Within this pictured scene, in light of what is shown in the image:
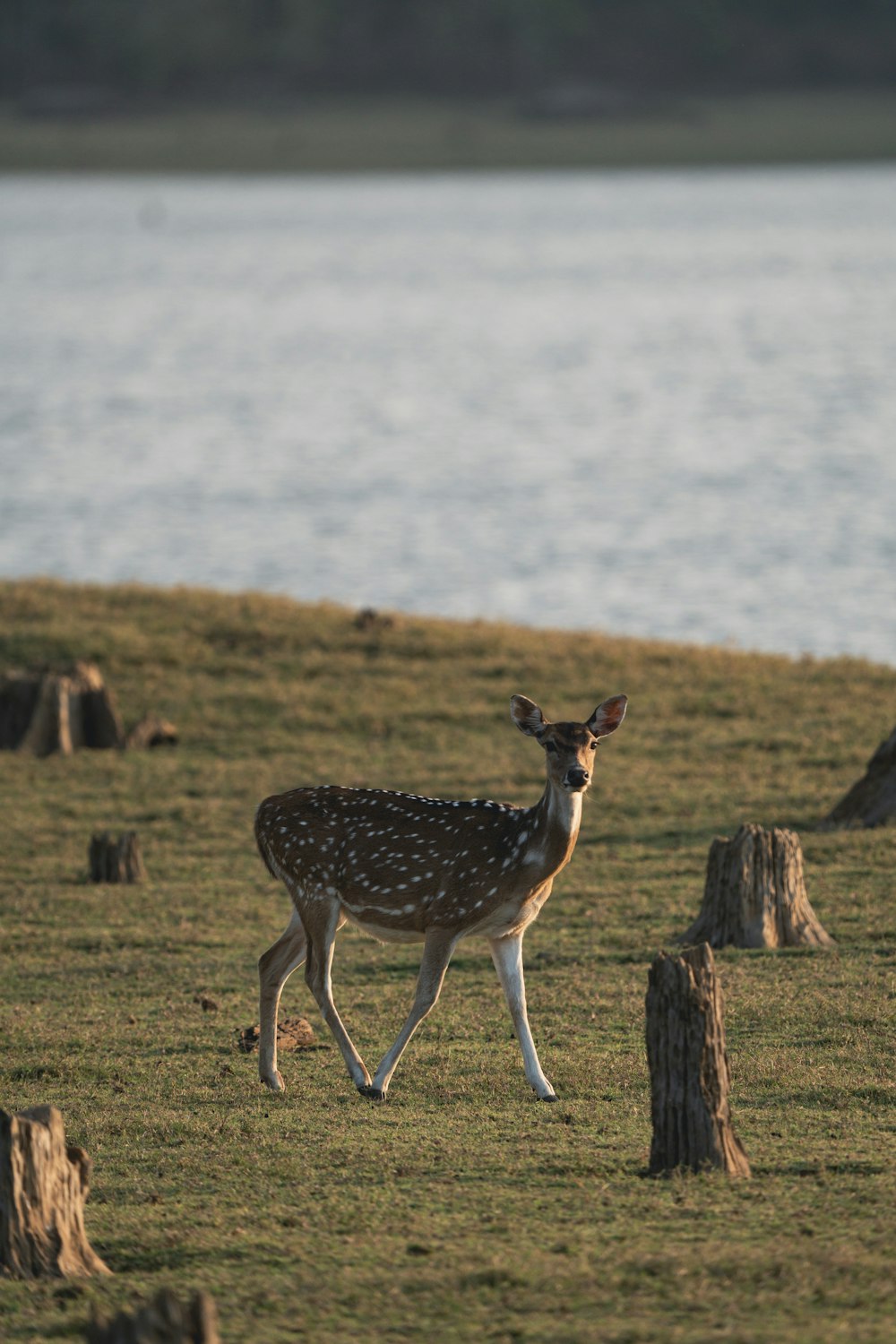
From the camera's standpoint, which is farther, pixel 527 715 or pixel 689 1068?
pixel 527 715

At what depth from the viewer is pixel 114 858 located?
16125mm

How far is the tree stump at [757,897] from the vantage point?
13.5 meters

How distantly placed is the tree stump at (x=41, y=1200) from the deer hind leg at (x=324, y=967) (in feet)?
8.64

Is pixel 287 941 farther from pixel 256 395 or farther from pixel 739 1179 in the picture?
pixel 256 395

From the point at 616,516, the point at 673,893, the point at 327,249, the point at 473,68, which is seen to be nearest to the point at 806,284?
the point at 327,249

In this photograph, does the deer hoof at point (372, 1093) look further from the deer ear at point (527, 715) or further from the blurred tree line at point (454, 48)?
the blurred tree line at point (454, 48)

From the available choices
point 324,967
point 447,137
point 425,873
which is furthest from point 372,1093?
point 447,137

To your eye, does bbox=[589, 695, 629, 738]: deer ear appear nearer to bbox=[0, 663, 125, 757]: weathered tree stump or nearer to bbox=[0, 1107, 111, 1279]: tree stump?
bbox=[0, 1107, 111, 1279]: tree stump

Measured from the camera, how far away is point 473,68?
163125mm

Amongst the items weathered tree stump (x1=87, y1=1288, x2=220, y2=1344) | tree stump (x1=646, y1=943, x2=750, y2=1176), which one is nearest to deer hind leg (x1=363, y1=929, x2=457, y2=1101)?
tree stump (x1=646, y1=943, x2=750, y2=1176)

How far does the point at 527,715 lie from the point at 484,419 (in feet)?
208

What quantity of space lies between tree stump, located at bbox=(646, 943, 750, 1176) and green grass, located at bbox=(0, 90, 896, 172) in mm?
144601

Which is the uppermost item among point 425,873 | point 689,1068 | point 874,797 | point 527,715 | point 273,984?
point 527,715

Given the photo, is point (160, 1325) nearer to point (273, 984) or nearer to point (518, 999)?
point (518, 999)
